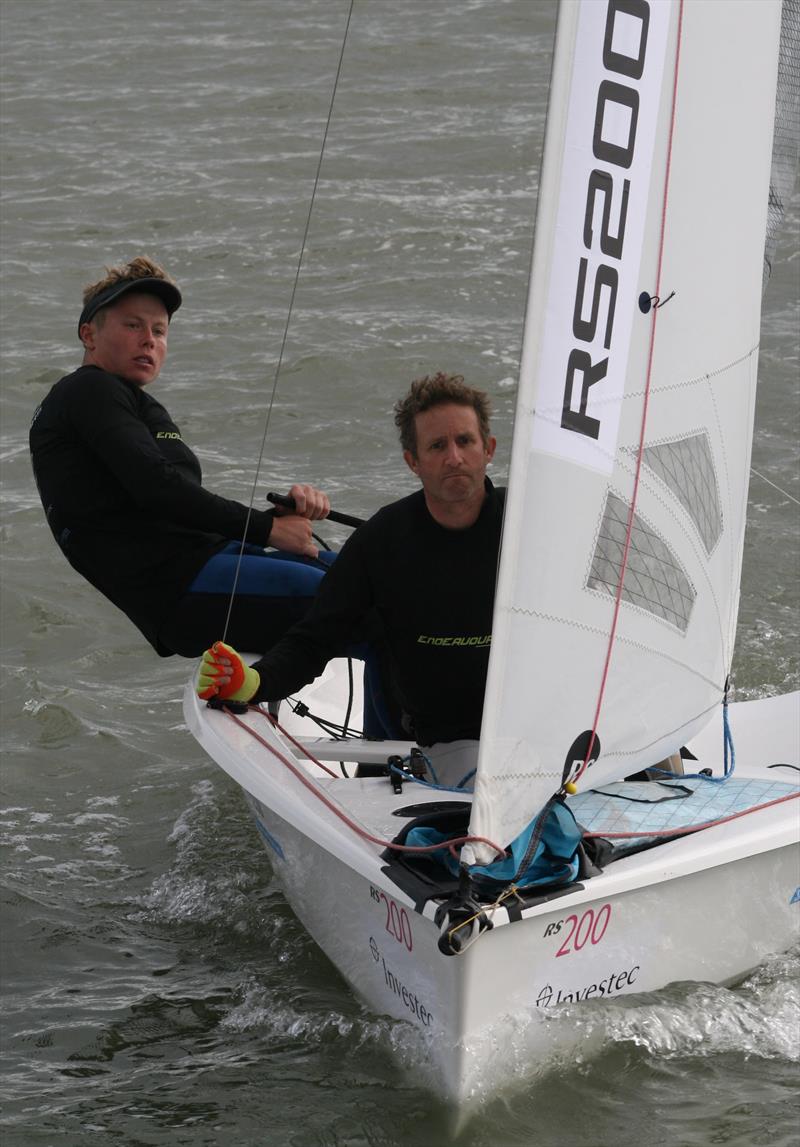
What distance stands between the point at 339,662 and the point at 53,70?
9.62 m

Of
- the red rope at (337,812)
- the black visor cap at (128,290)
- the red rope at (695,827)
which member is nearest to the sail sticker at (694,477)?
the red rope at (695,827)

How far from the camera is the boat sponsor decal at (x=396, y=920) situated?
9.20 feet

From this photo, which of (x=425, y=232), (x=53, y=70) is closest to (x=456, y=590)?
(x=425, y=232)

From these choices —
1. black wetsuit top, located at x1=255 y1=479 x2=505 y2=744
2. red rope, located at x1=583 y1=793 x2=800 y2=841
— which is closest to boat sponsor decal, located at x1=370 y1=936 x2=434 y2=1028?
red rope, located at x1=583 y1=793 x2=800 y2=841

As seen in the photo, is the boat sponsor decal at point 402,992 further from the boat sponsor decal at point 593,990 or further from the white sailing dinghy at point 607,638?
the boat sponsor decal at point 593,990

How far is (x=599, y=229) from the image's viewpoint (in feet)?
8.52

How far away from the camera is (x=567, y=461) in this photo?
2.61 metres

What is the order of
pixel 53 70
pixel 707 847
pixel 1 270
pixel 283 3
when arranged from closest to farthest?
pixel 707 847, pixel 1 270, pixel 53 70, pixel 283 3

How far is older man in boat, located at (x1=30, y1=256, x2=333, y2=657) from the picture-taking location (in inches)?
142

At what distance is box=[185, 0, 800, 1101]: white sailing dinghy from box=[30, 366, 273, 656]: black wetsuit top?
576 millimetres

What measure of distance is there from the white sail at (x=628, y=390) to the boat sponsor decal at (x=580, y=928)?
0.24 meters

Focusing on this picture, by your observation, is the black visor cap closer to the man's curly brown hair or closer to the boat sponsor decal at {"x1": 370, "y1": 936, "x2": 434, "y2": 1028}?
the man's curly brown hair

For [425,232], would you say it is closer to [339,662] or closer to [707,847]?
[339,662]

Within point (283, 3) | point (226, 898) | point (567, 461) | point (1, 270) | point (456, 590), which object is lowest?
point (226, 898)
